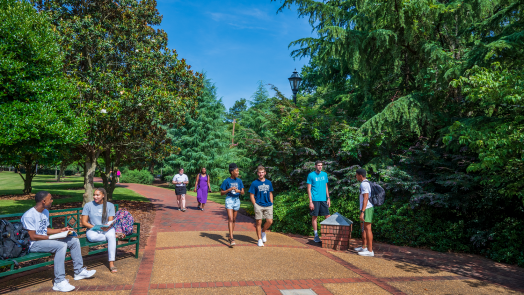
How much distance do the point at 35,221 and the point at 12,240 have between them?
320mm

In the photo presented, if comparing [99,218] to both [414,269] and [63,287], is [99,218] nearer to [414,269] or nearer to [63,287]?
[63,287]

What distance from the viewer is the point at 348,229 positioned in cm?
671

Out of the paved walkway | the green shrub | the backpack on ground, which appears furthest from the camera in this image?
the green shrub

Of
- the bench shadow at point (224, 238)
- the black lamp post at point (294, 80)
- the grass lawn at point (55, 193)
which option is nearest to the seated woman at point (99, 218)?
the bench shadow at point (224, 238)

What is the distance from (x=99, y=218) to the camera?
5094 mm

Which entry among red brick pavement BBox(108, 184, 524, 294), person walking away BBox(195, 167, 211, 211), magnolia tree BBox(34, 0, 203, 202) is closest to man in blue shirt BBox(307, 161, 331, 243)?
red brick pavement BBox(108, 184, 524, 294)

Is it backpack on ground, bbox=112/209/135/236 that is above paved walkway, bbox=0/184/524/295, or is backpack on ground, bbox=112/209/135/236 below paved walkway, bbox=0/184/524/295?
above

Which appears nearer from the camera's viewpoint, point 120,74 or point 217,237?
point 217,237

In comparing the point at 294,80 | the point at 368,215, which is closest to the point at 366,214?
the point at 368,215

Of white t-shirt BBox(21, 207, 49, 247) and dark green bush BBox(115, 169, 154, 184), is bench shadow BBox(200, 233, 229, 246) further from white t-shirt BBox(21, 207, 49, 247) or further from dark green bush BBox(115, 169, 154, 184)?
dark green bush BBox(115, 169, 154, 184)

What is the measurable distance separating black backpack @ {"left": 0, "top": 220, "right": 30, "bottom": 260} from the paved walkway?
1.53ft

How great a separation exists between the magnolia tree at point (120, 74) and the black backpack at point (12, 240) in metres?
4.90

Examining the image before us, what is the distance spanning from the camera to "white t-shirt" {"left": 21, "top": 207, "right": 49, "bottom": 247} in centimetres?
416

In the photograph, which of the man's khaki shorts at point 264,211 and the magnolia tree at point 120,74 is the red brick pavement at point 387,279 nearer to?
the man's khaki shorts at point 264,211
